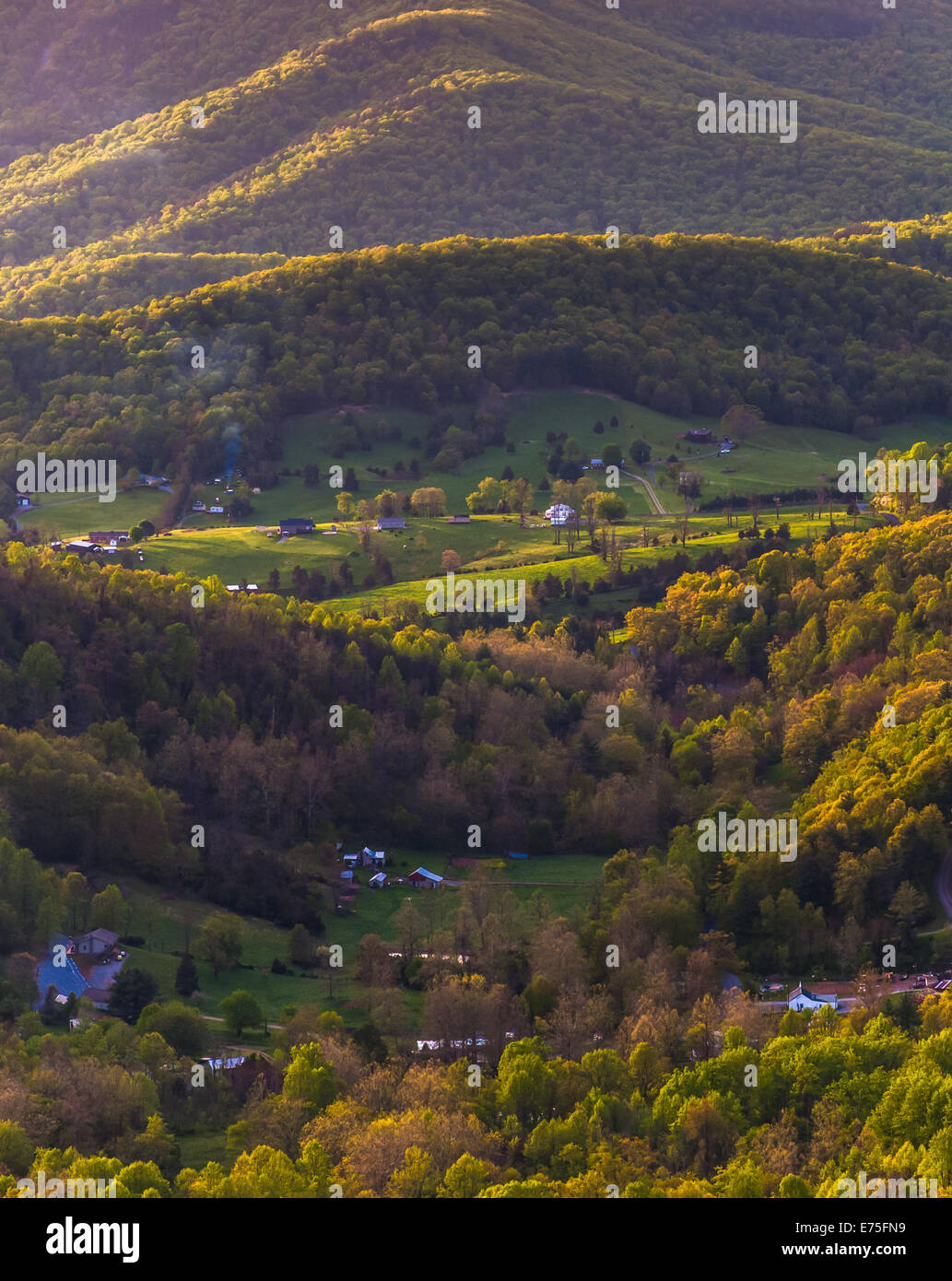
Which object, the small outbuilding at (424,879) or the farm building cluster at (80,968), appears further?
the small outbuilding at (424,879)

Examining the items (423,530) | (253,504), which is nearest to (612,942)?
(423,530)

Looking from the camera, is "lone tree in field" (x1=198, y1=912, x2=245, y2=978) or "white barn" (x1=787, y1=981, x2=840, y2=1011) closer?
"white barn" (x1=787, y1=981, x2=840, y2=1011)

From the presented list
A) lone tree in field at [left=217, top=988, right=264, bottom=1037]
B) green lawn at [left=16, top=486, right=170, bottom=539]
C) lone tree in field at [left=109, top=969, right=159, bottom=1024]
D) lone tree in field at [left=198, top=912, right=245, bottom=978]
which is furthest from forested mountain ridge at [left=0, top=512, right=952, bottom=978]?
green lawn at [left=16, top=486, right=170, bottom=539]

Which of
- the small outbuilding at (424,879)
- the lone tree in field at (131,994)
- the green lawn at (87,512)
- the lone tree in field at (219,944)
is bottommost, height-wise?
the lone tree in field at (131,994)

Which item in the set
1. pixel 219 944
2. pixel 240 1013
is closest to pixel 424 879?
pixel 219 944

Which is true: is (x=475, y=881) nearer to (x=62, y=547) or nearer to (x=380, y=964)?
(x=380, y=964)

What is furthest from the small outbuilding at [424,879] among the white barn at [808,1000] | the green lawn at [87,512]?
the green lawn at [87,512]

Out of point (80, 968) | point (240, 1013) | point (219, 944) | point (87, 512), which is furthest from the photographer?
point (87, 512)

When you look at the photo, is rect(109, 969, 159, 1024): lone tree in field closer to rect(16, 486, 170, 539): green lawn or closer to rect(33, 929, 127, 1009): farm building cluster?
rect(33, 929, 127, 1009): farm building cluster

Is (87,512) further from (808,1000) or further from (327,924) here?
(808,1000)

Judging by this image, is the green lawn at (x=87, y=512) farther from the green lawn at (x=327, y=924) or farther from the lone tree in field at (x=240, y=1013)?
the lone tree in field at (x=240, y=1013)

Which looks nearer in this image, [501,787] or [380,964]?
[380,964]
